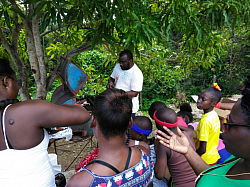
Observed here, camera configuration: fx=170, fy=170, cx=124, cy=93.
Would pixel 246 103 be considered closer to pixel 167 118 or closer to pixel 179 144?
pixel 179 144

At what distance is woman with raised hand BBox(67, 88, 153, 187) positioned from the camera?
3.07 ft

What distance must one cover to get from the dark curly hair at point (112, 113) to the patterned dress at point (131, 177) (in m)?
0.22

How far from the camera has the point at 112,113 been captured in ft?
3.23

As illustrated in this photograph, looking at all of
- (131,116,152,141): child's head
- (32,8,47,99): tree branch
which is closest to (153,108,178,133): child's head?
(131,116,152,141): child's head

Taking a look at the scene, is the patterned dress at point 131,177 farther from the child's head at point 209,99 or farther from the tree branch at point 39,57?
the tree branch at point 39,57

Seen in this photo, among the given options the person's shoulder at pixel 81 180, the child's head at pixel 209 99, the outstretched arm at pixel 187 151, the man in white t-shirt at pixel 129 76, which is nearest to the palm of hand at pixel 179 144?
the outstretched arm at pixel 187 151

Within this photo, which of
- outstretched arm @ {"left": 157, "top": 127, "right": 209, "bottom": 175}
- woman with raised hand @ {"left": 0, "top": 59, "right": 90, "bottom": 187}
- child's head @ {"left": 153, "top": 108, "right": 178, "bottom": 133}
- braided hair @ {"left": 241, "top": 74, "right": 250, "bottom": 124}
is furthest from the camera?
child's head @ {"left": 153, "top": 108, "right": 178, "bottom": 133}

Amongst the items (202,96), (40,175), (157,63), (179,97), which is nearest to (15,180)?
(40,175)

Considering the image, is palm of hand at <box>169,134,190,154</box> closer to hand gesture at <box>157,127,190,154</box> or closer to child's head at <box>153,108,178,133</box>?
hand gesture at <box>157,127,190,154</box>

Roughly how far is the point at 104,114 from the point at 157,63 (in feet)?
8.48

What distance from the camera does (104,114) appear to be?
0.99m

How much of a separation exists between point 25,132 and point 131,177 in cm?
68

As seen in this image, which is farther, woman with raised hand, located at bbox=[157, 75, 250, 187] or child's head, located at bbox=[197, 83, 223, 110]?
child's head, located at bbox=[197, 83, 223, 110]

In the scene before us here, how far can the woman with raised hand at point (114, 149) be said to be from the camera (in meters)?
0.94
